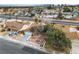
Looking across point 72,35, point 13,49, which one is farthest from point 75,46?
point 13,49

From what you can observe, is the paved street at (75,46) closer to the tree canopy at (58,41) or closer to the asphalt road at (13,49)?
the tree canopy at (58,41)

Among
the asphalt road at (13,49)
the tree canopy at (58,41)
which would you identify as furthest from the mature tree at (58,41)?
the asphalt road at (13,49)

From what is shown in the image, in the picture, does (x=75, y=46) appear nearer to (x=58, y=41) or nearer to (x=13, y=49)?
(x=58, y=41)

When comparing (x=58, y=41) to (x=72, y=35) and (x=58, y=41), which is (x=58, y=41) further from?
(x=72, y=35)

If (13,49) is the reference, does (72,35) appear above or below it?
above

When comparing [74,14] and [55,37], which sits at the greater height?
[74,14]
